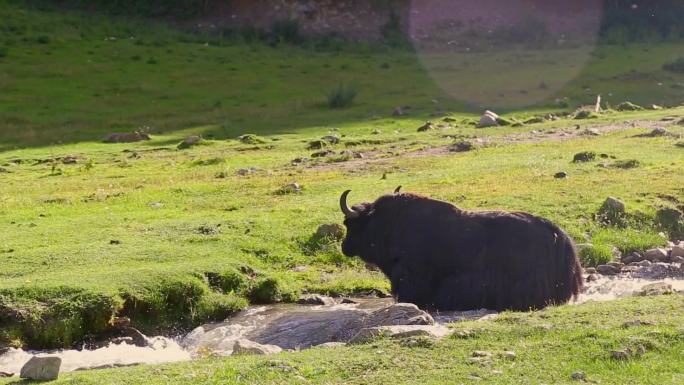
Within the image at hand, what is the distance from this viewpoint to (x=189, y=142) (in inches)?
1086

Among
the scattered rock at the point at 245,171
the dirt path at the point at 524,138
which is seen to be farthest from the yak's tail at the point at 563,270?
the scattered rock at the point at 245,171

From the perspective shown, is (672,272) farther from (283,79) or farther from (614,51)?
(614,51)

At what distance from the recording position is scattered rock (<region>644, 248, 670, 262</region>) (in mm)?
14439

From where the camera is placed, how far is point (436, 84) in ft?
129

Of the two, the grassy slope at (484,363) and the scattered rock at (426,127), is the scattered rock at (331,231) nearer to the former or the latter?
the grassy slope at (484,363)

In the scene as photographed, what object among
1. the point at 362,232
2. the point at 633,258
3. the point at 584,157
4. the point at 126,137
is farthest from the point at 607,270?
the point at 126,137

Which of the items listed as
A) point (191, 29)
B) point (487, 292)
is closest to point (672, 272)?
point (487, 292)

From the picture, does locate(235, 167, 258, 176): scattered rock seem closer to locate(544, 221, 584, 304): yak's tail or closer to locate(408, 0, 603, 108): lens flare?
locate(544, 221, 584, 304): yak's tail

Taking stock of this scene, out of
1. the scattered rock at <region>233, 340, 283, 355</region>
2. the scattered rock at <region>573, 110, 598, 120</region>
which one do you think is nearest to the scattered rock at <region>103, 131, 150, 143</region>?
the scattered rock at <region>573, 110, 598, 120</region>

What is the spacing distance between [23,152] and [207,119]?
6841 millimetres

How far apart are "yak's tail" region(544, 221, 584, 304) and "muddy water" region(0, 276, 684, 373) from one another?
0.44 metres

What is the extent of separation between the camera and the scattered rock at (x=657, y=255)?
47.4 ft

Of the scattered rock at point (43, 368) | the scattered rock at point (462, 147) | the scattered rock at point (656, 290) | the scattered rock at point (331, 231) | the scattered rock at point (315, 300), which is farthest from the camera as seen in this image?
the scattered rock at point (462, 147)

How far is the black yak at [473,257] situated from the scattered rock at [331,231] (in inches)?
92.8
